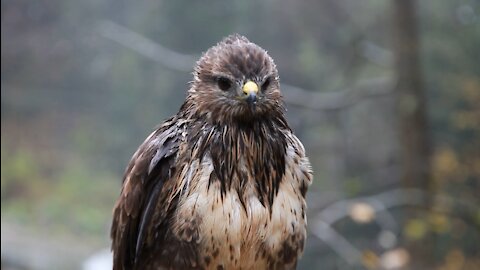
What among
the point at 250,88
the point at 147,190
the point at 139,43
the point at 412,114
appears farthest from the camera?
the point at 412,114

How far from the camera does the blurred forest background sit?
281 cm

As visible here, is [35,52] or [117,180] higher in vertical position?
[35,52]

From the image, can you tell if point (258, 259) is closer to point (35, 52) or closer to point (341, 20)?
point (35, 52)

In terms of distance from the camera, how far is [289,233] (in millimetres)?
1365

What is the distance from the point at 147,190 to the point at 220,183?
0.54ft

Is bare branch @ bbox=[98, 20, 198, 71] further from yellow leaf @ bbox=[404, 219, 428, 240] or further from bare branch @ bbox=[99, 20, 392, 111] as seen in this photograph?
yellow leaf @ bbox=[404, 219, 428, 240]

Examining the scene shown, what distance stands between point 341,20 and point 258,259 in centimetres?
209

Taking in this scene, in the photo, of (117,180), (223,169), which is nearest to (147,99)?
(117,180)

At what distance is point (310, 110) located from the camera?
10.1 ft

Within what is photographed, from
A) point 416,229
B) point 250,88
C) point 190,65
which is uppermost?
point 190,65

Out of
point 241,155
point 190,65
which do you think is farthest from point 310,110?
point 241,155

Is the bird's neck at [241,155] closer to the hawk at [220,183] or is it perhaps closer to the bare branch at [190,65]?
the hawk at [220,183]

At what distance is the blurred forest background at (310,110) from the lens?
9.21 ft

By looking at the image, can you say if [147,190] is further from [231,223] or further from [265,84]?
[265,84]
